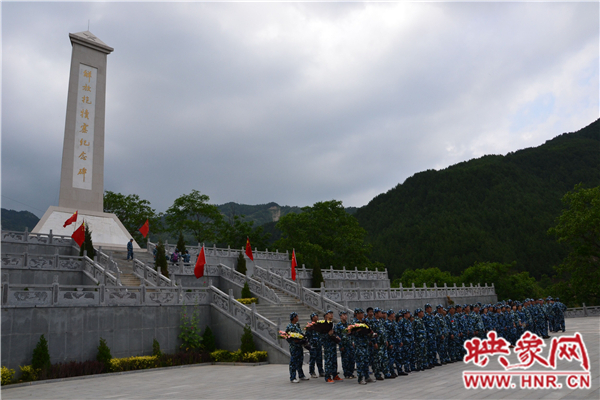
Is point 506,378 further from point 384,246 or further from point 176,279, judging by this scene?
point 384,246

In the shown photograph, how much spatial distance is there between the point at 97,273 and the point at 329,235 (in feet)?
113

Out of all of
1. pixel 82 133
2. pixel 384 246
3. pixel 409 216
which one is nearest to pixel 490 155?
pixel 409 216

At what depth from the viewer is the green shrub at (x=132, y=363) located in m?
15.5

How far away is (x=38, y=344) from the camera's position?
14.4 meters

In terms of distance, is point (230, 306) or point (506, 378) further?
point (230, 306)

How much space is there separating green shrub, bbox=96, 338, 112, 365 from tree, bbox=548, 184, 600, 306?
129 feet

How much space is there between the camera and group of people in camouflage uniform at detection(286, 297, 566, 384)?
10.9 m

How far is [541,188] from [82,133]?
335 ft

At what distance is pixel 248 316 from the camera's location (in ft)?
59.6

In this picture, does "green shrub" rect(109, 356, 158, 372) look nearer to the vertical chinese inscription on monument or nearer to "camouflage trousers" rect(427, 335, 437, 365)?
"camouflage trousers" rect(427, 335, 437, 365)

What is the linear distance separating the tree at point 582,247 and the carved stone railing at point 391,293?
26.6 ft

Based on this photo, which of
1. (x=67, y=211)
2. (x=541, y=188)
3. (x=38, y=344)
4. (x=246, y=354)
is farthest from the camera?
(x=541, y=188)

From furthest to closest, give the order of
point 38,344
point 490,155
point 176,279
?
point 490,155 → point 176,279 → point 38,344

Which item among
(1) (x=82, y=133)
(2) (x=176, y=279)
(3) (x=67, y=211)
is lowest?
(2) (x=176, y=279)
